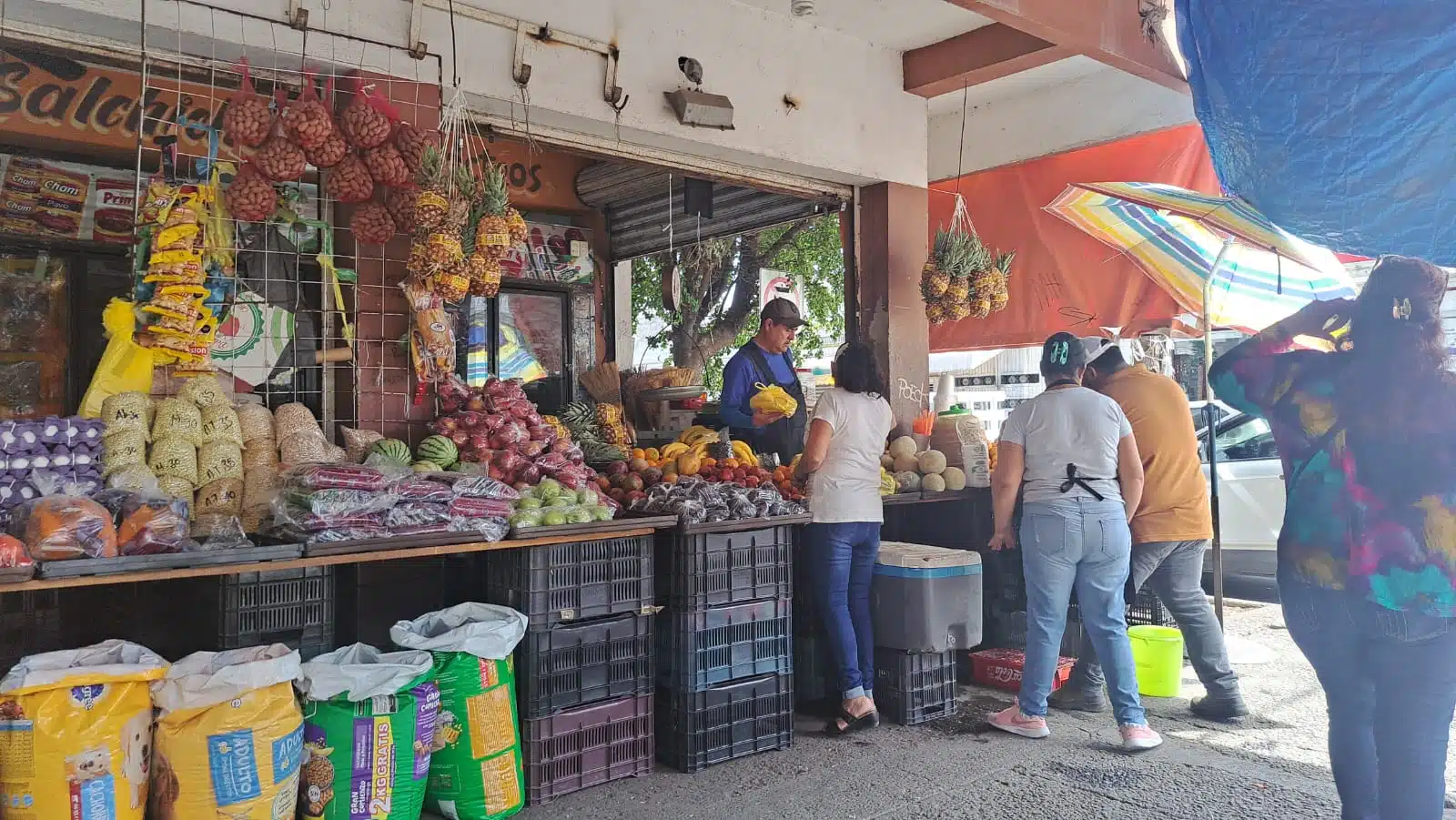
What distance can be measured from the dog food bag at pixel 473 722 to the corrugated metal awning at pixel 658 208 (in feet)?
16.5

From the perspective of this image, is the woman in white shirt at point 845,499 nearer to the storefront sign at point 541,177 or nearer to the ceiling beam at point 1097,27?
the ceiling beam at point 1097,27

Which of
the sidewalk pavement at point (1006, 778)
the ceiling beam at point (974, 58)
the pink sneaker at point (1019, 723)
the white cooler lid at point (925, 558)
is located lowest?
the sidewalk pavement at point (1006, 778)

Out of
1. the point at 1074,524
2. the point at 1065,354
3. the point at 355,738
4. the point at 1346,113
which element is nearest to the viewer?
the point at 1346,113

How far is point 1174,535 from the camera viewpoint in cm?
550

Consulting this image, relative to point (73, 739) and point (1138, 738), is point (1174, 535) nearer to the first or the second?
point (1138, 738)

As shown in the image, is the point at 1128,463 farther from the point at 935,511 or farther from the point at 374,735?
the point at 374,735

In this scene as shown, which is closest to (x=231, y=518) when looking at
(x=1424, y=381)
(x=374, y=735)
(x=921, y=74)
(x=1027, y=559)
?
(x=374, y=735)

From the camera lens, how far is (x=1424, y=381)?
2902 millimetres

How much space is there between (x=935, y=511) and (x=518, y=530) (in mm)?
3624

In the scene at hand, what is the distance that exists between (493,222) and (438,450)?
3.75ft

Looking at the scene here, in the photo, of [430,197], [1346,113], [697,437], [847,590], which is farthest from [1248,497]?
[1346,113]

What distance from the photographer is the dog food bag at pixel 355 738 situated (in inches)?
136

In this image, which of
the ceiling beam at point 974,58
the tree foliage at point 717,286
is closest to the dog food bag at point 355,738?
the ceiling beam at point 974,58

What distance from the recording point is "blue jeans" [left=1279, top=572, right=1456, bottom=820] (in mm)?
2846
